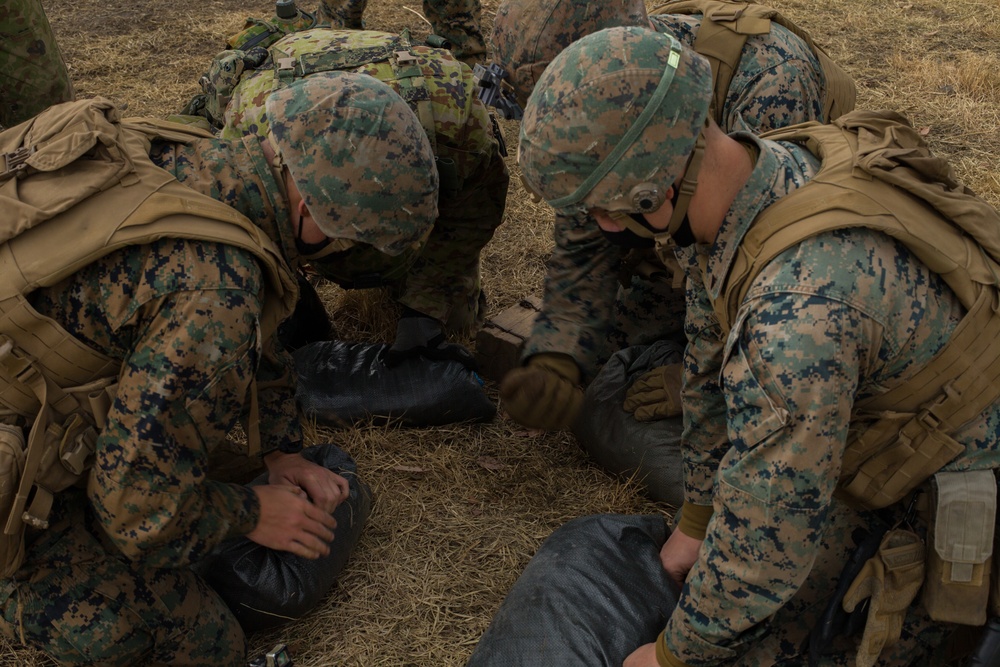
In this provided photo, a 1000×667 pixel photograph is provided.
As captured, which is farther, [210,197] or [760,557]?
[210,197]

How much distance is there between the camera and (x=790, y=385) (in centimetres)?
218

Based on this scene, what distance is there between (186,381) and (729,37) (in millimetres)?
2503

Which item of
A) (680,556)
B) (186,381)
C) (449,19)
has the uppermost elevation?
(186,381)

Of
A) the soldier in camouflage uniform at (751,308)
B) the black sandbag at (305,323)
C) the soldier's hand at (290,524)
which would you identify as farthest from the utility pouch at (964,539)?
the black sandbag at (305,323)

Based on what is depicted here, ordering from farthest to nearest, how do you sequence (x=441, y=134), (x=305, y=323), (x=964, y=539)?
(x=305, y=323) → (x=441, y=134) → (x=964, y=539)

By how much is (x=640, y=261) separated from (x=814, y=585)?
1658 millimetres

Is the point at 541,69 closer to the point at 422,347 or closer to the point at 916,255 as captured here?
the point at 422,347

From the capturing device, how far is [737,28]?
3744 millimetres

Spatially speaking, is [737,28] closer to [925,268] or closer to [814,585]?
[925,268]

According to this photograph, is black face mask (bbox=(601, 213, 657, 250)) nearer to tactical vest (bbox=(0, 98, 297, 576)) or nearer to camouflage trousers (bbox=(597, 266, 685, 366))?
Result: tactical vest (bbox=(0, 98, 297, 576))

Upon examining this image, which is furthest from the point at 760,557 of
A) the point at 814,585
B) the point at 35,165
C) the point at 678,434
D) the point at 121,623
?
the point at 35,165

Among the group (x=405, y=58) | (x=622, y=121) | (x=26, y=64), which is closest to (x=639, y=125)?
(x=622, y=121)

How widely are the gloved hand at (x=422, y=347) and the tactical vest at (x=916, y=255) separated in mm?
1911

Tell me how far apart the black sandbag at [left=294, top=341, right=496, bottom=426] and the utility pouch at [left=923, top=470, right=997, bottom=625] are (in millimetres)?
2207
